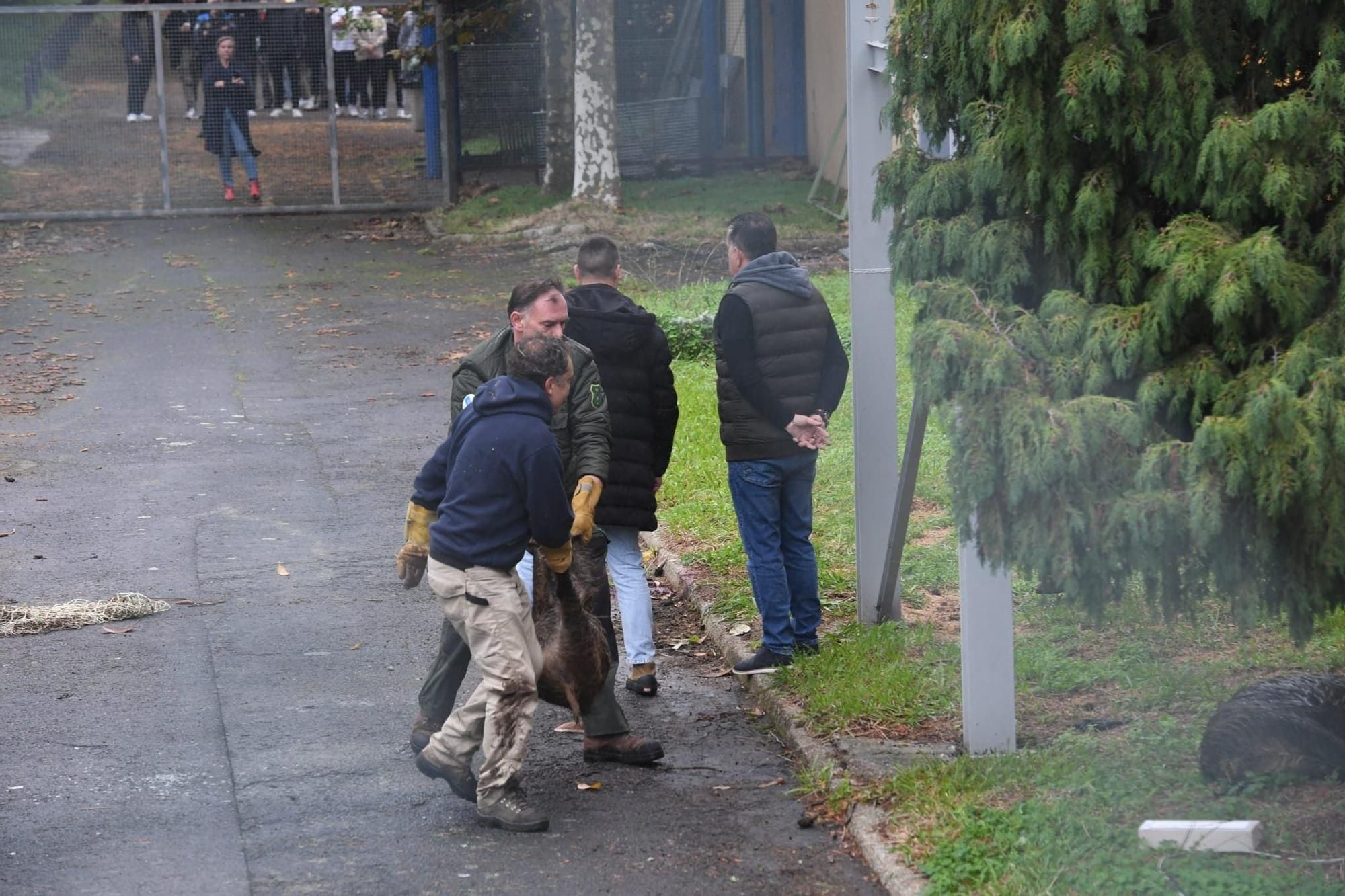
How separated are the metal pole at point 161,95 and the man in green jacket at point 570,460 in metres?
15.2

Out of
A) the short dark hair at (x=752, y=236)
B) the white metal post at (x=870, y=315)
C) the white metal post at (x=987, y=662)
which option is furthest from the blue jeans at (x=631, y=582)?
the white metal post at (x=987, y=662)

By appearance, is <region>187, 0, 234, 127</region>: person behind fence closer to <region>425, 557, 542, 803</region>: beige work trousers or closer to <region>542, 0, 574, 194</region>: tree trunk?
<region>542, 0, 574, 194</region>: tree trunk

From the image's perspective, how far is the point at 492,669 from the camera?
17.9ft

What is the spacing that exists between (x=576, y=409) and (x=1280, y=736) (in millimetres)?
2780

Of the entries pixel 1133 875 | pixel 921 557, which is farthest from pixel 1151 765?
pixel 921 557

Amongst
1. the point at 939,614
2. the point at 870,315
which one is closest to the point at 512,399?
the point at 870,315

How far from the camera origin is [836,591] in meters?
7.92

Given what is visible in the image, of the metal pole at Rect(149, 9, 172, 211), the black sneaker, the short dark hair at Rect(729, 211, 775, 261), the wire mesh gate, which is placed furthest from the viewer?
the wire mesh gate

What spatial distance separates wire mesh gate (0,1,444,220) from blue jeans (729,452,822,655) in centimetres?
1470

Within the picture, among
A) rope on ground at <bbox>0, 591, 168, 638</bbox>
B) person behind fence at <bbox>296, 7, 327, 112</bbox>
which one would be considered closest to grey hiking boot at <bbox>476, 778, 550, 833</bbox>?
rope on ground at <bbox>0, 591, 168, 638</bbox>

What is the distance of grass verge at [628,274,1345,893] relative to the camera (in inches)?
192

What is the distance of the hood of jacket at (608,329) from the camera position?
21.7 ft

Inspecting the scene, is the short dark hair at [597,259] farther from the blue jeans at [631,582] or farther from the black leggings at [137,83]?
the black leggings at [137,83]

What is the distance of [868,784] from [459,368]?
2210 mm
